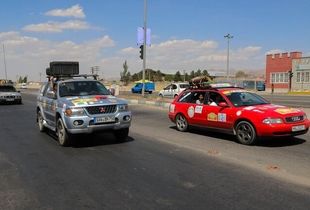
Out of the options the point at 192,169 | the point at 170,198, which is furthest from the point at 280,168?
the point at 170,198

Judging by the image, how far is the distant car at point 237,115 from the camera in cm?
1016

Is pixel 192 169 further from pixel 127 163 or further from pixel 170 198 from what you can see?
pixel 170 198

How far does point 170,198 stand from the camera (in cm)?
599

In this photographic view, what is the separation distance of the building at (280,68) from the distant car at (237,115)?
5736cm

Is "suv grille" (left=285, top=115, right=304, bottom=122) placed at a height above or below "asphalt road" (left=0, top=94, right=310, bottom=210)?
above

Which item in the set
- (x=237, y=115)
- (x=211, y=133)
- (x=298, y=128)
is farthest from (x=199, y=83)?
(x=298, y=128)

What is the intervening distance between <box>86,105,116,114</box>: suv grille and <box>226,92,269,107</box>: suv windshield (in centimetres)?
314

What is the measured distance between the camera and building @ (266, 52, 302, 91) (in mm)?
68688

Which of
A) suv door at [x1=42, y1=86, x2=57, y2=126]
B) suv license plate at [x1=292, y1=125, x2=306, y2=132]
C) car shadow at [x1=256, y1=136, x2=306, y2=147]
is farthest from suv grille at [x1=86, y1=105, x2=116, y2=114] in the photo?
suv license plate at [x1=292, y1=125, x2=306, y2=132]

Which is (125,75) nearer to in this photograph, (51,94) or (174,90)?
(174,90)

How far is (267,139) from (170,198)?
18.4 ft

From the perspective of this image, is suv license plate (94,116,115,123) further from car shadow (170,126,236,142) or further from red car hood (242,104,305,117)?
red car hood (242,104,305,117)

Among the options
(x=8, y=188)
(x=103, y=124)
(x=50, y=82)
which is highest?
(x=50, y=82)

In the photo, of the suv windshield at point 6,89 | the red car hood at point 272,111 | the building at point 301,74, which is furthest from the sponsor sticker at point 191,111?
the building at point 301,74
